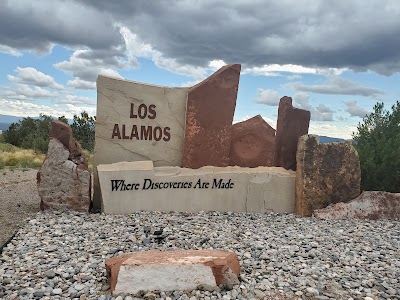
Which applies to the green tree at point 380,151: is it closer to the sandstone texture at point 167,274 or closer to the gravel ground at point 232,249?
the gravel ground at point 232,249

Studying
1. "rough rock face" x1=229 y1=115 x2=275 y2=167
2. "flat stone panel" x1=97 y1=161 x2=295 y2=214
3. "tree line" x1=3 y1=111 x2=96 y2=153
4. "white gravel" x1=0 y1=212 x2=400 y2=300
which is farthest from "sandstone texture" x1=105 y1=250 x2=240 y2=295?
"tree line" x1=3 y1=111 x2=96 y2=153

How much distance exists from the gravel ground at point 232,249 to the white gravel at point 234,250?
0.04ft

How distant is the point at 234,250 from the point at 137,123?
4015mm

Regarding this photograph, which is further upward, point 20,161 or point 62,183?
point 62,183

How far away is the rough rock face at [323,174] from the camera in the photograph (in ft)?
29.2

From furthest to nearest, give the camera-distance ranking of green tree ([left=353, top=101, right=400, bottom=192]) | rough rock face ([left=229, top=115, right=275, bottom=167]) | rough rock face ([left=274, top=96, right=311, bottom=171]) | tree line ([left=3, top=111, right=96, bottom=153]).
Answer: tree line ([left=3, top=111, right=96, bottom=153]) < green tree ([left=353, top=101, right=400, bottom=192]) < rough rock face ([left=229, top=115, right=275, bottom=167]) < rough rock face ([left=274, top=96, right=311, bottom=171])

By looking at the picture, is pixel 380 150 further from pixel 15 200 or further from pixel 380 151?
pixel 15 200

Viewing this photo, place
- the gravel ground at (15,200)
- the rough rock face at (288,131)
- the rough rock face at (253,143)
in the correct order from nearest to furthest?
the gravel ground at (15,200), the rough rock face at (288,131), the rough rock face at (253,143)

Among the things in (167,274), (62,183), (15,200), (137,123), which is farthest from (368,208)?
(15,200)

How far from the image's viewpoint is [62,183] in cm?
848

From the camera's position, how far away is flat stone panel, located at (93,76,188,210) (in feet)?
29.6

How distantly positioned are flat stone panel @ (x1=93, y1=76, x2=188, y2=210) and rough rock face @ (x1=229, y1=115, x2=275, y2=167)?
1.26 metres

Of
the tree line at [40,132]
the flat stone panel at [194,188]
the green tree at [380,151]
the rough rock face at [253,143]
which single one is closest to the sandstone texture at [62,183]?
the flat stone panel at [194,188]

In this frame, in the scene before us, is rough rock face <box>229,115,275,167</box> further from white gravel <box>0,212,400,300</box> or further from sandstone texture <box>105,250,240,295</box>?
→ sandstone texture <box>105,250,240,295</box>
